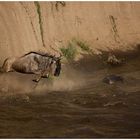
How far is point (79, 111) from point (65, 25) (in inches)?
106

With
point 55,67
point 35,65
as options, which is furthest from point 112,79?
point 35,65

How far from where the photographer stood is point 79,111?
6.59 m

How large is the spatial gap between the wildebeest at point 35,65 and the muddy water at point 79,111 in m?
0.36

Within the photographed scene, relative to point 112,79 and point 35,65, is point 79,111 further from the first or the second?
point 112,79

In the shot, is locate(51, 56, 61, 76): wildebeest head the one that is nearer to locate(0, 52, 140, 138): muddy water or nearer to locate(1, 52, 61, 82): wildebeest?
locate(1, 52, 61, 82): wildebeest

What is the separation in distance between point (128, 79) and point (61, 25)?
1.79 meters

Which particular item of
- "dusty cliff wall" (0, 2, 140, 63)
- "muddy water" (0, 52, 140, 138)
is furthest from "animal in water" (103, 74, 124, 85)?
"dusty cliff wall" (0, 2, 140, 63)

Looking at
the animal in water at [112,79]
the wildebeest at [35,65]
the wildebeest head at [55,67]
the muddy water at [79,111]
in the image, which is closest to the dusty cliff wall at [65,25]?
the wildebeest at [35,65]

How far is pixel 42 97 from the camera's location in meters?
7.07

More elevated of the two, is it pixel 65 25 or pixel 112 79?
pixel 65 25

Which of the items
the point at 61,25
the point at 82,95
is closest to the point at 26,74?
the point at 82,95

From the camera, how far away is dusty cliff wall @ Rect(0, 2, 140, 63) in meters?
7.74

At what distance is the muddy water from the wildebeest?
360 mm

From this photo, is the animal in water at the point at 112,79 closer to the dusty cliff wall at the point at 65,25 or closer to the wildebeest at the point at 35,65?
the wildebeest at the point at 35,65
